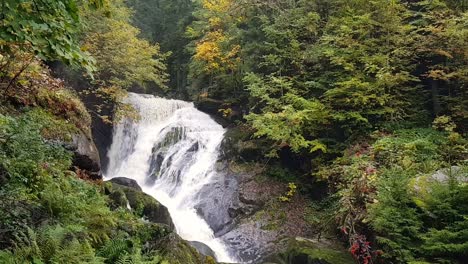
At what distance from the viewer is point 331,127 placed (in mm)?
13578

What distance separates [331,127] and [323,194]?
8.41ft

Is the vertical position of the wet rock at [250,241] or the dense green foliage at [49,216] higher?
the dense green foliage at [49,216]

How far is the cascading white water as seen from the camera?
13305 millimetres

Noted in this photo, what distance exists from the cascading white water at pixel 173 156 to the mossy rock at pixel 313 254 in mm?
2167

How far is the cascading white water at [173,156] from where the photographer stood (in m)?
13.3

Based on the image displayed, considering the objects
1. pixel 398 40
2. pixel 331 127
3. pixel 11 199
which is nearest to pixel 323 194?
pixel 331 127

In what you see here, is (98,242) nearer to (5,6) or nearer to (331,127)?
(5,6)

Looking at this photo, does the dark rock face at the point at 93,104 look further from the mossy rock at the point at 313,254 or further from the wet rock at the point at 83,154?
the mossy rock at the point at 313,254

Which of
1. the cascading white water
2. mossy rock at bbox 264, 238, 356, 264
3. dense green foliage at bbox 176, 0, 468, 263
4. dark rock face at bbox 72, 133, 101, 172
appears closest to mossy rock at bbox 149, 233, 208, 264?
mossy rock at bbox 264, 238, 356, 264

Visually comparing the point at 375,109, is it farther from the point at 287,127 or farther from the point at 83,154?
the point at 83,154

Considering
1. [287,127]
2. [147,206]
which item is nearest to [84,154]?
[147,206]

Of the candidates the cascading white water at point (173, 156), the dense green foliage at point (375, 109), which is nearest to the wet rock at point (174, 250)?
the dense green foliage at point (375, 109)

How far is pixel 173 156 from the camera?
16891 millimetres

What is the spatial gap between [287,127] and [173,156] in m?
6.30
